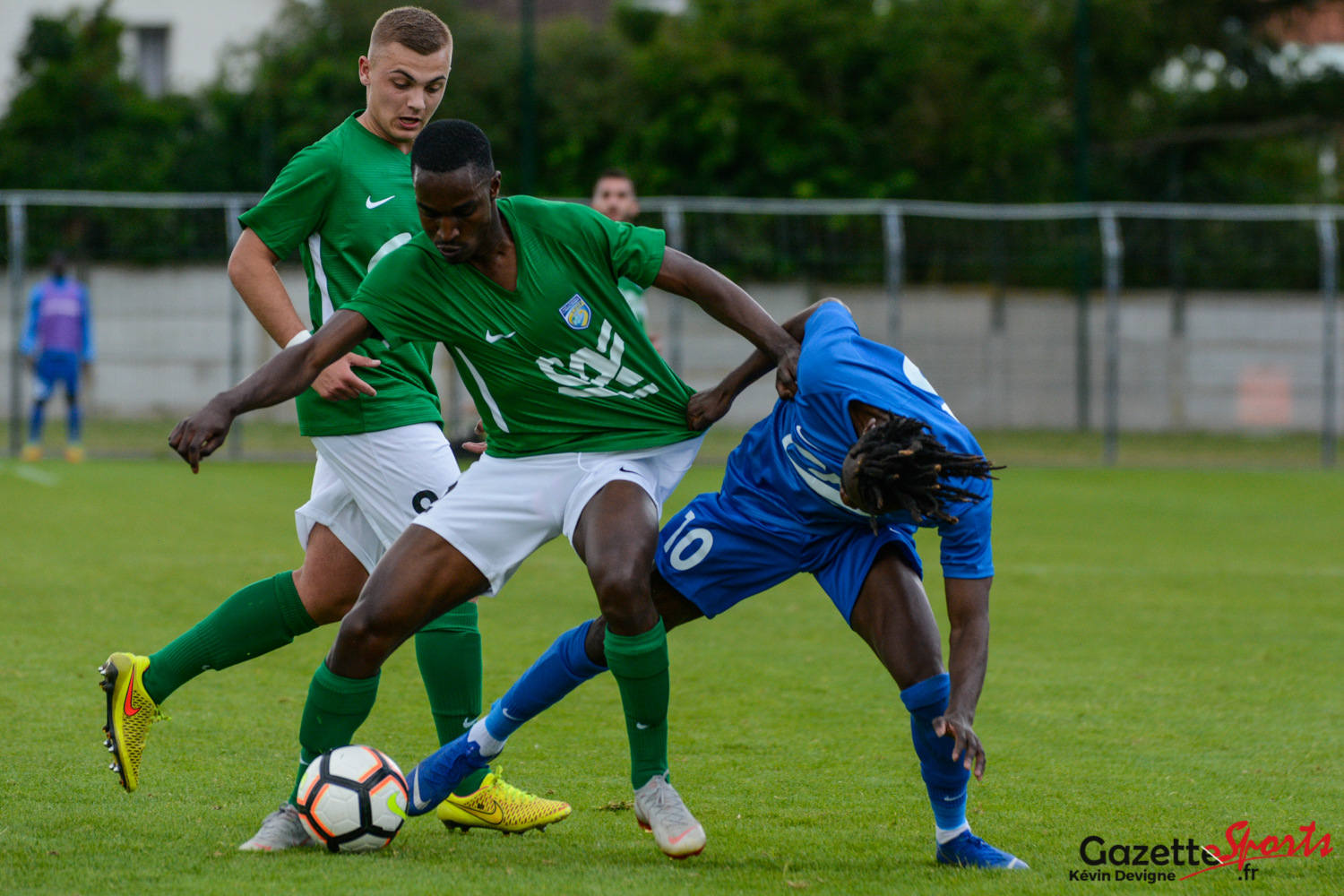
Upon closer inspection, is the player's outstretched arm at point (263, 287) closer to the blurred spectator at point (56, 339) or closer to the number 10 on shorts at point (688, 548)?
the number 10 on shorts at point (688, 548)

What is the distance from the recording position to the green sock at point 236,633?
13.7 ft

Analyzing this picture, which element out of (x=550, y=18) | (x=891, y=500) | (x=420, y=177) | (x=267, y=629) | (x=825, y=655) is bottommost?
(x=825, y=655)

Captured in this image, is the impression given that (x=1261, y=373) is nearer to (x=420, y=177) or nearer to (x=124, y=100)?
(x=420, y=177)

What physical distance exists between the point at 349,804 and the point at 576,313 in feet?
4.25

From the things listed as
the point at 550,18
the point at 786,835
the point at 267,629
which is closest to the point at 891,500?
the point at 786,835

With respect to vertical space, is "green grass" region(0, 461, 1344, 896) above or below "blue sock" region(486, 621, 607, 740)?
below

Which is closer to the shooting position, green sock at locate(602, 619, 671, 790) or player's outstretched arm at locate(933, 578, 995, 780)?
player's outstretched arm at locate(933, 578, 995, 780)

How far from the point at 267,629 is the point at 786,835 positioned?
5.03 feet

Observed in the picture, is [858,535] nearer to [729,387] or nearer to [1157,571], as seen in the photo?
[729,387]

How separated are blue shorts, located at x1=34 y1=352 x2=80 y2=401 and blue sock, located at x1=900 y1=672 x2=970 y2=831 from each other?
45.9 ft

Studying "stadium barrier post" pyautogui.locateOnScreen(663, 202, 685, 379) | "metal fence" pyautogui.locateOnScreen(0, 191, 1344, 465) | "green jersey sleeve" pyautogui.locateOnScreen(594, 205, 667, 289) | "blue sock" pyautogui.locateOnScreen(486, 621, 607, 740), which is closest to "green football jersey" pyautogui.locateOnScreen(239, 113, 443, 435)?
"green jersey sleeve" pyautogui.locateOnScreen(594, 205, 667, 289)

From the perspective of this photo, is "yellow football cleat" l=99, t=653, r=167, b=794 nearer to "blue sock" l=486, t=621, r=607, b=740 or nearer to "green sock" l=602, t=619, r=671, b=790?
"blue sock" l=486, t=621, r=607, b=740

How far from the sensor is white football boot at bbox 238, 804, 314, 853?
3598mm

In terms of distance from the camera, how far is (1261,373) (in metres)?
18.8
